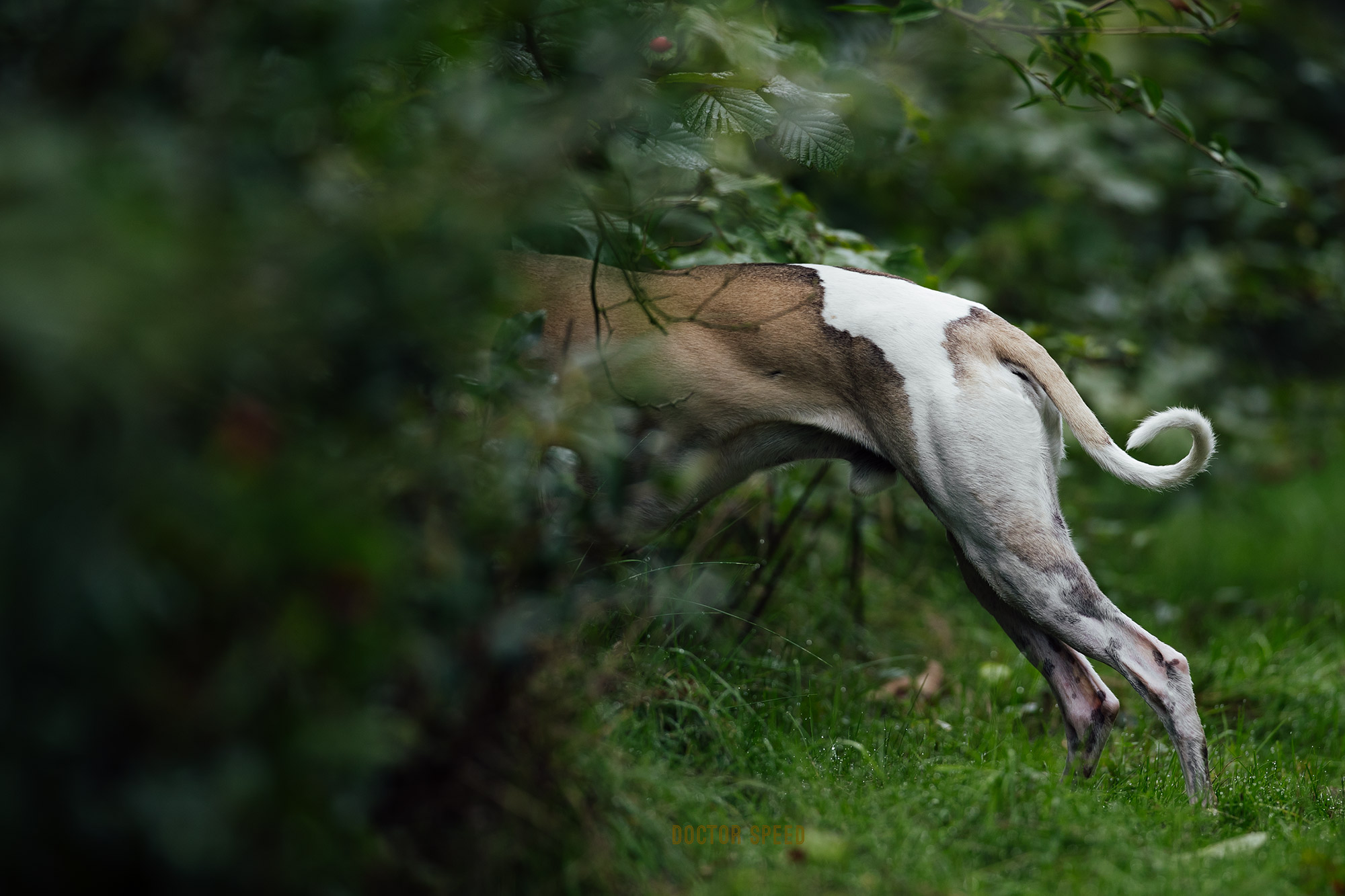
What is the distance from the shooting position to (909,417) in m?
2.68

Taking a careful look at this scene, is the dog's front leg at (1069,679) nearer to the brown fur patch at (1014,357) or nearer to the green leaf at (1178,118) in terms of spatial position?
the brown fur patch at (1014,357)

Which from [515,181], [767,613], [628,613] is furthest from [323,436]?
[767,613]

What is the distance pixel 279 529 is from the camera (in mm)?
1256

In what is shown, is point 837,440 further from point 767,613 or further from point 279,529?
point 279,529

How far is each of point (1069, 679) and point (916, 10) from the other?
2014 millimetres

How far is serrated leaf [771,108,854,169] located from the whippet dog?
34 cm

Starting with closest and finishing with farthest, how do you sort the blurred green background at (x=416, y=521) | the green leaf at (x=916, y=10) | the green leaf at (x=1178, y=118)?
the blurred green background at (x=416, y=521)
the green leaf at (x=916, y=10)
the green leaf at (x=1178, y=118)

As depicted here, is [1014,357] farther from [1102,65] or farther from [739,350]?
[1102,65]

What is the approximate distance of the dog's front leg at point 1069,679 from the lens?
291 centimetres

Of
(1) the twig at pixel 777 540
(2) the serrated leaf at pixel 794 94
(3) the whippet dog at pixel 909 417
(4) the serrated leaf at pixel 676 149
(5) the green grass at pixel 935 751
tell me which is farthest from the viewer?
(1) the twig at pixel 777 540

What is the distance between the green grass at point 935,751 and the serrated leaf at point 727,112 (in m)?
1.15

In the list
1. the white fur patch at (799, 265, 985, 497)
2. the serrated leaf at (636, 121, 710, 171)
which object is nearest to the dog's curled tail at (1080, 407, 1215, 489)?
the white fur patch at (799, 265, 985, 497)

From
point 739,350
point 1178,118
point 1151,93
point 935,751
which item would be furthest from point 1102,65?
point 935,751

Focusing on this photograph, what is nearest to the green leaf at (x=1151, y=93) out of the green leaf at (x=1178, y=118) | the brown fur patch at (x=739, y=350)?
the green leaf at (x=1178, y=118)
